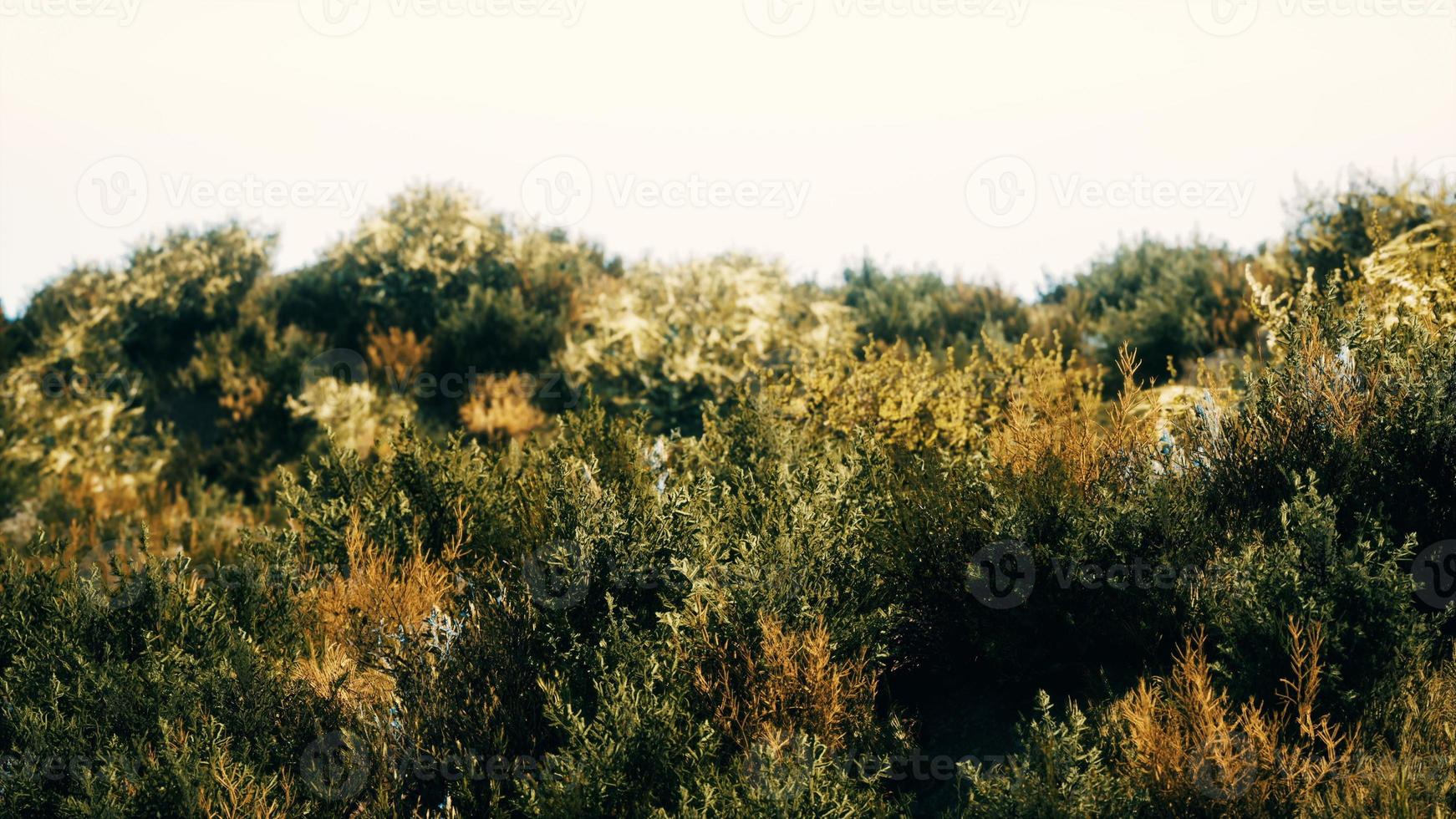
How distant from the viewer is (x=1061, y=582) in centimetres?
610

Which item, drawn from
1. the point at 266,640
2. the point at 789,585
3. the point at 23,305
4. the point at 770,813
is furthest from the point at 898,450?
the point at 23,305

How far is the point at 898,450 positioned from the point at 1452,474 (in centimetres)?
395

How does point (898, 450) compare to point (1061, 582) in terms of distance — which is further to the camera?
point (898, 450)

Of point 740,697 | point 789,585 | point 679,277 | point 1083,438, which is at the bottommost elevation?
point 740,697

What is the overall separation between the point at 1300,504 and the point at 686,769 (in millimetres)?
3465

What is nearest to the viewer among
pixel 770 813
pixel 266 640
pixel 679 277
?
pixel 770 813

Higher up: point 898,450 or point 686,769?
point 898,450

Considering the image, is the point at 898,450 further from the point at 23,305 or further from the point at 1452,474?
the point at 23,305

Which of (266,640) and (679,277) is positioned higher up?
(679,277)

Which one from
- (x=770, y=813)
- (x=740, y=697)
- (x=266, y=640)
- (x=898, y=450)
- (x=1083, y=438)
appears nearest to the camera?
(x=770, y=813)

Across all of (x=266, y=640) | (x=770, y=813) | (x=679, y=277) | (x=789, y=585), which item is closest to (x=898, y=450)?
(x=789, y=585)

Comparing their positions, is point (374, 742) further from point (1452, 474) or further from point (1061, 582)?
point (1452, 474)

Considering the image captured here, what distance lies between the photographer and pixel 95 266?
19.6 m

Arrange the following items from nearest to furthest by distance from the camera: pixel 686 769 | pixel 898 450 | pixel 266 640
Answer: pixel 686 769
pixel 266 640
pixel 898 450
